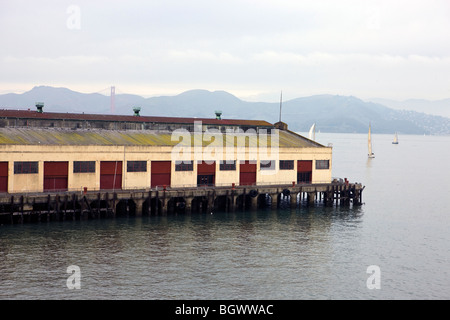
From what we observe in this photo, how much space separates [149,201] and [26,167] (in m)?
14.7

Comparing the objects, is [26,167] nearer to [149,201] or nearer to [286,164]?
[149,201]

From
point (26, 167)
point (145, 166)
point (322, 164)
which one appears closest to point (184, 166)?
point (145, 166)

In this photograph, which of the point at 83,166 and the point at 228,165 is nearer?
the point at 83,166

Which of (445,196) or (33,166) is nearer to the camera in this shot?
(33,166)

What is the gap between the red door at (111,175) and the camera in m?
68.7

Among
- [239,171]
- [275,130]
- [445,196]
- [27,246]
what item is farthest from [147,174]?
[445,196]

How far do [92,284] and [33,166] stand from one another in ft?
82.9

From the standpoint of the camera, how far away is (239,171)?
78500mm

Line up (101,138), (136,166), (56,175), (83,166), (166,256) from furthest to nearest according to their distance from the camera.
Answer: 1. (101,138)
2. (136,166)
3. (83,166)
4. (56,175)
5. (166,256)

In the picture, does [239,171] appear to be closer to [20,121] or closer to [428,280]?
[20,121]

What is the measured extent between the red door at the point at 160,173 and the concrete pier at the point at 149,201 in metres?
1.59

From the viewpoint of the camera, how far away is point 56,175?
65.6 m

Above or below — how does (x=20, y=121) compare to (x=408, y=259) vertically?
above

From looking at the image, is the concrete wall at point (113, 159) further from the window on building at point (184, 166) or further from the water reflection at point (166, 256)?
the water reflection at point (166, 256)
